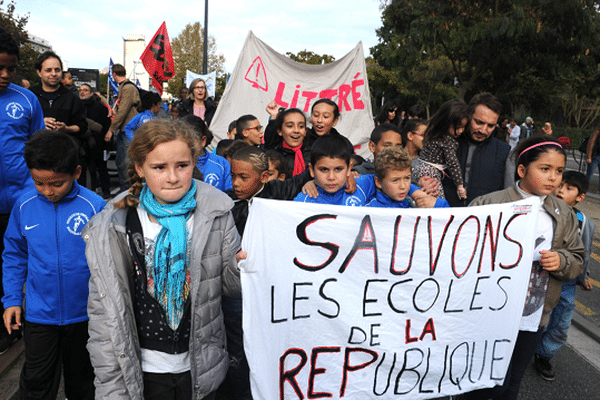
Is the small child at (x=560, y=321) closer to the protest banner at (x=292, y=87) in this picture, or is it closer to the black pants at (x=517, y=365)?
the black pants at (x=517, y=365)

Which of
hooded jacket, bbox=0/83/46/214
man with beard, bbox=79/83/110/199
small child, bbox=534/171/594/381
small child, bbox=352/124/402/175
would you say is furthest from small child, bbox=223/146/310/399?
man with beard, bbox=79/83/110/199

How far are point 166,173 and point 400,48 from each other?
1690 cm

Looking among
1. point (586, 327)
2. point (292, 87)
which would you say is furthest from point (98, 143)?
point (586, 327)

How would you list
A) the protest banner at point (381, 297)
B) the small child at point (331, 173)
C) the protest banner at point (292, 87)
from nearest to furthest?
the protest banner at point (381, 297) < the small child at point (331, 173) < the protest banner at point (292, 87)

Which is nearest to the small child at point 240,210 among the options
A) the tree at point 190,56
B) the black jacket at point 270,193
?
the black jacket at point 270,193

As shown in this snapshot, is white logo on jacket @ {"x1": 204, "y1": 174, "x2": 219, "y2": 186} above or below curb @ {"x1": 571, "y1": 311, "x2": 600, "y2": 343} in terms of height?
above

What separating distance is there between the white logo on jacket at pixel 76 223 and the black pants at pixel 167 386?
2.67ft

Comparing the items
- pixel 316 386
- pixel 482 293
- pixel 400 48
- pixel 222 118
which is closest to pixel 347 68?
pixel 222 118

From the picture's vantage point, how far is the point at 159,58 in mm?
9000

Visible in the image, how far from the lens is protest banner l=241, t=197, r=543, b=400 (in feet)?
6.78

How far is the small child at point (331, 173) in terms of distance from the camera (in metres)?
2.61

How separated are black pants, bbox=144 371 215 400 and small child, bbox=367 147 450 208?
4.67 ft

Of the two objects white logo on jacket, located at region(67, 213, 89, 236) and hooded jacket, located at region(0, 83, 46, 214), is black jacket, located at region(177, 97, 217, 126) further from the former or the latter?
Answer: white logo on jacket, located at region(67, 213, 89, 236)

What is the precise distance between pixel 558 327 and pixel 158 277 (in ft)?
9.65
